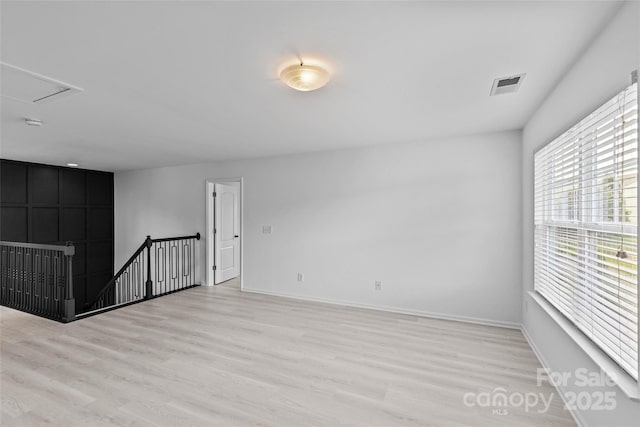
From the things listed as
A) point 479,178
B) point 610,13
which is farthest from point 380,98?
point 479,178

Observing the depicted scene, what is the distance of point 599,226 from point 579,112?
758mm

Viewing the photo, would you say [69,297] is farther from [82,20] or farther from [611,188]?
[611,188]

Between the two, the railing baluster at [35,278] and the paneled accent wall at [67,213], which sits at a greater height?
the paneled accent wall at [67,213]

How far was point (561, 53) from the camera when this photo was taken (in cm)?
185

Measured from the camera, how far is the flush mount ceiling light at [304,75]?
193 cm

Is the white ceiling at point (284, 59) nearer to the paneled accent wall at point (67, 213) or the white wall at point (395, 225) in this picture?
the white wall at point (395, 225)

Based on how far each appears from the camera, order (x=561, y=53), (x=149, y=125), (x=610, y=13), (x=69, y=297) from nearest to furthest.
A: (x=610, y=13), (x=561, y=53), (x=149, y=125), (x=69, y=297)

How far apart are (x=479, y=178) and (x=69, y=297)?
5459 millimetres

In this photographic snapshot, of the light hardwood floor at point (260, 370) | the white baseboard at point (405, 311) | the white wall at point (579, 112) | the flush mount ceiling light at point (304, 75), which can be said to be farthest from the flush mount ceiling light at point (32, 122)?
the white wall at point (579, 112)

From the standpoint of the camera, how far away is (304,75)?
6.39 ft

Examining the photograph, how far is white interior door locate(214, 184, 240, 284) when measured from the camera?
19.2ft

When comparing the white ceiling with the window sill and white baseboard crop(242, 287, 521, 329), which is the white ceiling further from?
white baseboard crop(242, 287, 521, 329)

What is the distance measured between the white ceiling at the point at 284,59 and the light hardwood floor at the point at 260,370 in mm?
2345

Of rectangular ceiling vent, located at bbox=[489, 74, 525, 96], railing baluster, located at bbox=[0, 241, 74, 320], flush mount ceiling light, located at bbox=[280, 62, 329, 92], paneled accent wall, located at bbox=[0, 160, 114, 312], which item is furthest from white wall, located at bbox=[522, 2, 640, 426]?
paneled accent wall, located at bbox=[0, 160, 114, 312]
